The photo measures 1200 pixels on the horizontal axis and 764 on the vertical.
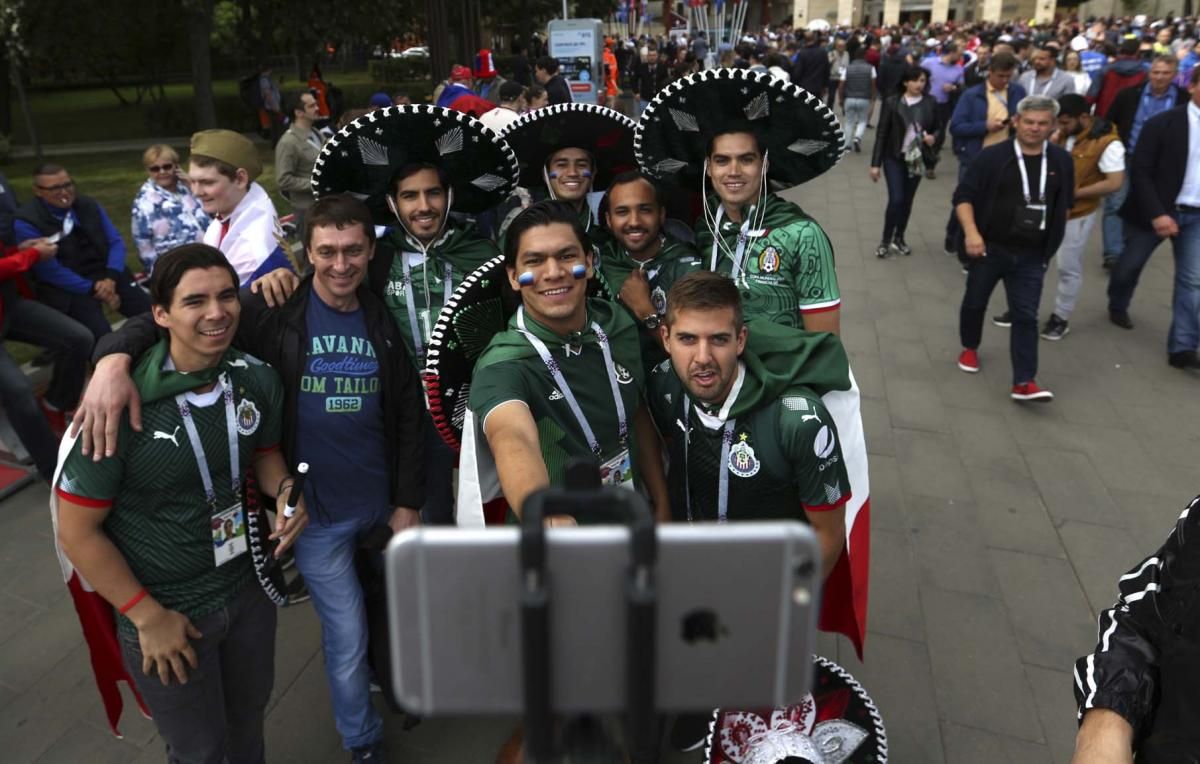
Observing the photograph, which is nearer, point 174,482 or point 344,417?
point 174,482

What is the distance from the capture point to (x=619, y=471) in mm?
2430

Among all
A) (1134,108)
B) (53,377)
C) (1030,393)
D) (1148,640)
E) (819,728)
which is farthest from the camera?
(1134,108)

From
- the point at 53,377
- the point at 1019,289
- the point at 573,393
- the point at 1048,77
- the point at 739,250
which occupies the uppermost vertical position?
the point at 1048,77

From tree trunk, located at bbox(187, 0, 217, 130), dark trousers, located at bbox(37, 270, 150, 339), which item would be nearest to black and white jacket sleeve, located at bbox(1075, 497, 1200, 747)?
dark trousers, located at bbox(37, 270, 150, 339)

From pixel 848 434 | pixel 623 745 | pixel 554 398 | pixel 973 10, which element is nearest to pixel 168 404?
pixel 554 398

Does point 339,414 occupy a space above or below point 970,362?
above

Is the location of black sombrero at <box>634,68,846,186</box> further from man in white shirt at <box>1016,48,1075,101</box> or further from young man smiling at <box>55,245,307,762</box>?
man in white shirt at <box>1016,48,1075,101</box>

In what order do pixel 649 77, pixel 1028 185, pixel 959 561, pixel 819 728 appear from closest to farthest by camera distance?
pixel 819 728 < pixel 959 561 < pixel 1028 185 < pixel 649 77

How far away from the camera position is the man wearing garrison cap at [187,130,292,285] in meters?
3.02

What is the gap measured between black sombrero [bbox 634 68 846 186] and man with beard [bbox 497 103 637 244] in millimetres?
312

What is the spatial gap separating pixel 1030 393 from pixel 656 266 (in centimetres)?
401

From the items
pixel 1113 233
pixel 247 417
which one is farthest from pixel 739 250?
pixel 1113 233

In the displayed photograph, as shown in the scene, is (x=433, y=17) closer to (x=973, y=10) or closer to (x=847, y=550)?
(x=847, y=550)

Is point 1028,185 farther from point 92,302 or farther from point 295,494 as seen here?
point 92,302
